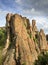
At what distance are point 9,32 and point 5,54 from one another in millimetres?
11582

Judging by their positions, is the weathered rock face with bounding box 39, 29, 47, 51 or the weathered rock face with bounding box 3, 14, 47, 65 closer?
the weathered rock face with bounding box 3, 14, 47, 65

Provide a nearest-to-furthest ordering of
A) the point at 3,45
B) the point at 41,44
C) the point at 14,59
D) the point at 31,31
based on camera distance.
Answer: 1. the point at 14,59
2. the point at 3,45
3. the point at 31,31
4. the point at 41,44

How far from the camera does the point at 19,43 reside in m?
104

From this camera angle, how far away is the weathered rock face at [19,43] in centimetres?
10088

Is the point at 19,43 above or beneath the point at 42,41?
beneath

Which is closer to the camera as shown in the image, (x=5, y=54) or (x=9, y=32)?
(x=5, y=54)

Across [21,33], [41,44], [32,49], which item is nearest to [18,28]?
[21,33]

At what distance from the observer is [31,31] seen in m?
124

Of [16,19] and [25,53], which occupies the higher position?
[16,19]

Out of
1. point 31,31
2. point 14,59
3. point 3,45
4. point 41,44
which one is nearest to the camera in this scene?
point 14,59

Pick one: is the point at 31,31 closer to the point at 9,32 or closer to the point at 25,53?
the point at 9,32

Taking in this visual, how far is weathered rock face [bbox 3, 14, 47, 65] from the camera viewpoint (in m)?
101

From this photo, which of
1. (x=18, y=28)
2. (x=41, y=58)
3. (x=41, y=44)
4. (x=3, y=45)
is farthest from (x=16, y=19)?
(x=41, y=44)

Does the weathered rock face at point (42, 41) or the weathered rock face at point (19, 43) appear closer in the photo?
the weathered rock face at point (19, 43)
